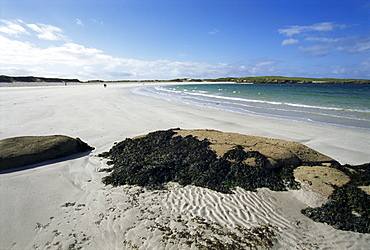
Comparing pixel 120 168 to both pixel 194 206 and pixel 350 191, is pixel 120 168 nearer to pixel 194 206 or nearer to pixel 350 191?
pixel 194 206

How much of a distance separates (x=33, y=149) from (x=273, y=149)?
259 inches

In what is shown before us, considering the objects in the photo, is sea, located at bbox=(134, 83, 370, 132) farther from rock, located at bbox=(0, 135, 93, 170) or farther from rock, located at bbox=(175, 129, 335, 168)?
rock, located at bbox=(0, 135, 93, 170)

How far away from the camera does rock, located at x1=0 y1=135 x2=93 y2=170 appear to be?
5621 millimetres

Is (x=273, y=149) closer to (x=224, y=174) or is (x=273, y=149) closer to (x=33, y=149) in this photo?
(x=224, y=174)

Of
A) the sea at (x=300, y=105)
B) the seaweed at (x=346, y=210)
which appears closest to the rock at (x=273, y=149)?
the seaweed at (x=346, y=210)

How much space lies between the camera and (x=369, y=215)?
3693mm

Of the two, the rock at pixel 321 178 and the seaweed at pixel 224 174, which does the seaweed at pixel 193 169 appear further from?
the rock at pixel 321 178

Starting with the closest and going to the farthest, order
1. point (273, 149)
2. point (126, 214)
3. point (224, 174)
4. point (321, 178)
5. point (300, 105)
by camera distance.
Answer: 1. point (126, 214)
2. point (321, 178)
3. point (224, 174)
4. point (273, 149)
5. point (300, 105)

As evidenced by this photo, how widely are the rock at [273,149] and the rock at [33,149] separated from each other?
13.1ft

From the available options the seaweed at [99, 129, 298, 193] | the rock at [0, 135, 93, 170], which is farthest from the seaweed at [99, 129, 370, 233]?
the rock at [0, 135, 93, 170]

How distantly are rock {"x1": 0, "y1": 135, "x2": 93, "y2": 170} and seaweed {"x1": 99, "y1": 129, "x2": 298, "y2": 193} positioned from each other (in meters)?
1.05

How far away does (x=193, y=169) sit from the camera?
5430 mm

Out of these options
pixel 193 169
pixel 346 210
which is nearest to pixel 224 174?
pixel 193 169

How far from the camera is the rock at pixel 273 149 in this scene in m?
5.48
